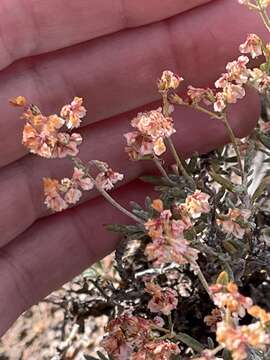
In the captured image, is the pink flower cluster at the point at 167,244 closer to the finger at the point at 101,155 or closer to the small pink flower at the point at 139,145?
the small pink flower at the point at 139,145

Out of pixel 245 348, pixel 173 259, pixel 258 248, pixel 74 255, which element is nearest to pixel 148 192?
pixel 74 255

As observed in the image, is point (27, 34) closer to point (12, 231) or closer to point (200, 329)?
point (12, 231)

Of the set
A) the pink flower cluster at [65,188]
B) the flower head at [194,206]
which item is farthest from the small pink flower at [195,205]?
the pink flower cluster at [65,188]

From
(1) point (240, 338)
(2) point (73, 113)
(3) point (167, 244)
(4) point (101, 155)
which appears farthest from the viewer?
(4) point (101, 155)

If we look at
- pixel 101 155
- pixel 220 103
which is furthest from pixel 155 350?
pixel 101 155

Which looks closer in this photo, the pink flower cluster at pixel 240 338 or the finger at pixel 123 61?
the pink flower cluster at pixel 240 338

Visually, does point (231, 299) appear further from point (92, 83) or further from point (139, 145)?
point (92, 83)
